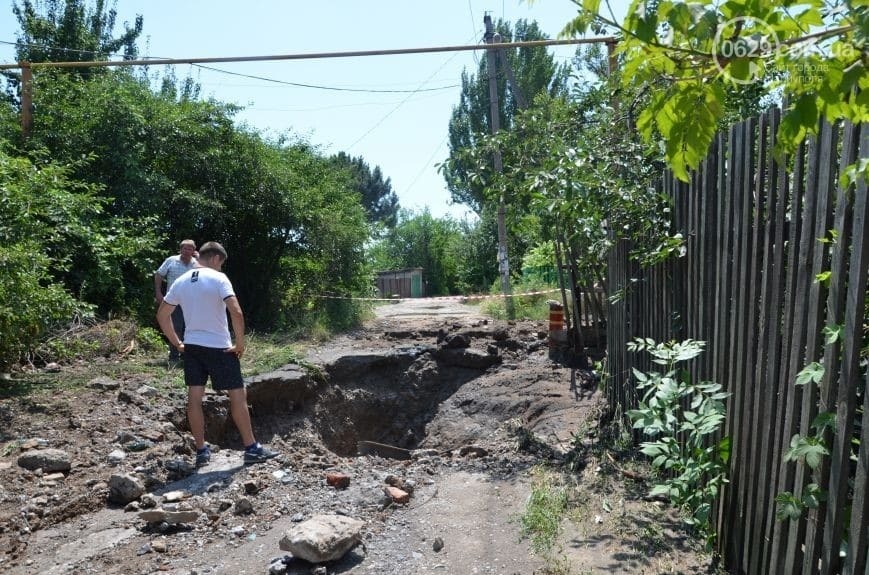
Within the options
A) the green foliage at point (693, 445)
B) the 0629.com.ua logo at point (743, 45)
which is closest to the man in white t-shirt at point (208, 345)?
the green foliage at point (693, 445)

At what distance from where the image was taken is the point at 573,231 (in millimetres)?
6723

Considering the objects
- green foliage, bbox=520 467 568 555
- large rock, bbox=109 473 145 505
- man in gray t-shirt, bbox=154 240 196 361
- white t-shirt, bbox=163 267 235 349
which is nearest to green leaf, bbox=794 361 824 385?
green foliage, bbox=520 467 568 555

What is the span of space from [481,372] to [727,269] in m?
6.63

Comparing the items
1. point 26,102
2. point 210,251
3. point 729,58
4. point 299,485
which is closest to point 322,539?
point 299,485

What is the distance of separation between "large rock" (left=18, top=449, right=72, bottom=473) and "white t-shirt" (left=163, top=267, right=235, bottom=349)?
1.20 metres

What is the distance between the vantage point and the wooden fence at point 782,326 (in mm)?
2557

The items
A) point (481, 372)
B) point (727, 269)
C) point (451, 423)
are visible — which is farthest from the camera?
point (481, 372)

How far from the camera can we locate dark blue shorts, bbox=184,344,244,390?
6.00 m

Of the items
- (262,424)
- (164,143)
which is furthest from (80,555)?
(164,143)

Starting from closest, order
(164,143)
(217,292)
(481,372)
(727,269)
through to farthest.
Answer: (727,269), (217,292), (481,372), (164,143)

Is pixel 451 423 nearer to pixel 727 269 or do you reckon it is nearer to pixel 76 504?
pixel 76 504

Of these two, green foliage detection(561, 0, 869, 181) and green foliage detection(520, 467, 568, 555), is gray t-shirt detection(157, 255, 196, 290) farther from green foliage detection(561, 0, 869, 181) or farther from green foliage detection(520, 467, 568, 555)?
green foliage detection(561, 0, 869, 181)

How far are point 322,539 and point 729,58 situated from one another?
313 centimetres

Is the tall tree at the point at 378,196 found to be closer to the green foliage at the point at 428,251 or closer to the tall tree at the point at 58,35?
the green foliage at the point at 428,251
